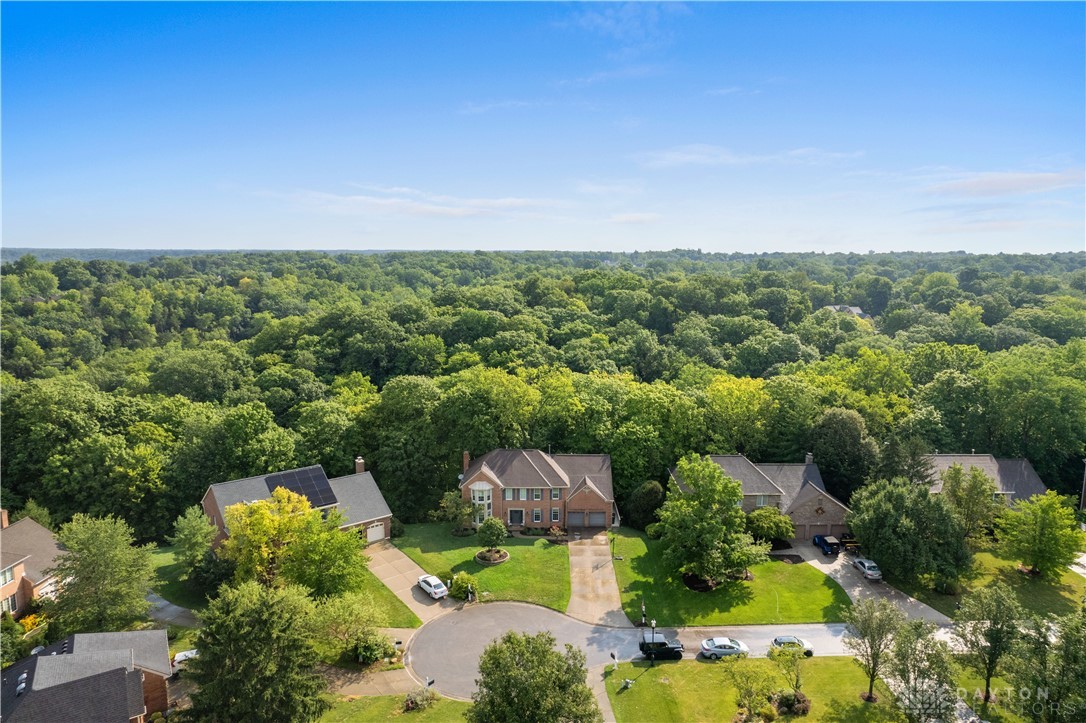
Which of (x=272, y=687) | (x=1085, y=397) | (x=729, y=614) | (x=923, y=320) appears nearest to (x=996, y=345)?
(x=923, y=320)

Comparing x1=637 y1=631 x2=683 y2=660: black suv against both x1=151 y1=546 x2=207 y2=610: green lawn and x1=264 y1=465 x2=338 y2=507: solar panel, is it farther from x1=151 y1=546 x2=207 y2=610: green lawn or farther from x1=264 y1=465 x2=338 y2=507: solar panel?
x1=151 y1=546 x2=207 y2=610: green lawn

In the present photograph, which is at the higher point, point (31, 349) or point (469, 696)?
point (31, 349)

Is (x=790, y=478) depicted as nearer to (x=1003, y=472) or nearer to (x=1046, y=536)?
(x=1046, y=536)

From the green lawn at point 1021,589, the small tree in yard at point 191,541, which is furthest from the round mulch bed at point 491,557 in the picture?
the green lawn at point 1021,589

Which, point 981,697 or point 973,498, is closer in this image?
point 981,697

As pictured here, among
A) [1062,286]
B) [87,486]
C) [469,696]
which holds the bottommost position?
[469,696]

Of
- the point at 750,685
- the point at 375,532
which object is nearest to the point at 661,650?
the point at 750,685

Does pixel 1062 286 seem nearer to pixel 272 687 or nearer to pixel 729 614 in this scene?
pixel 729 614
